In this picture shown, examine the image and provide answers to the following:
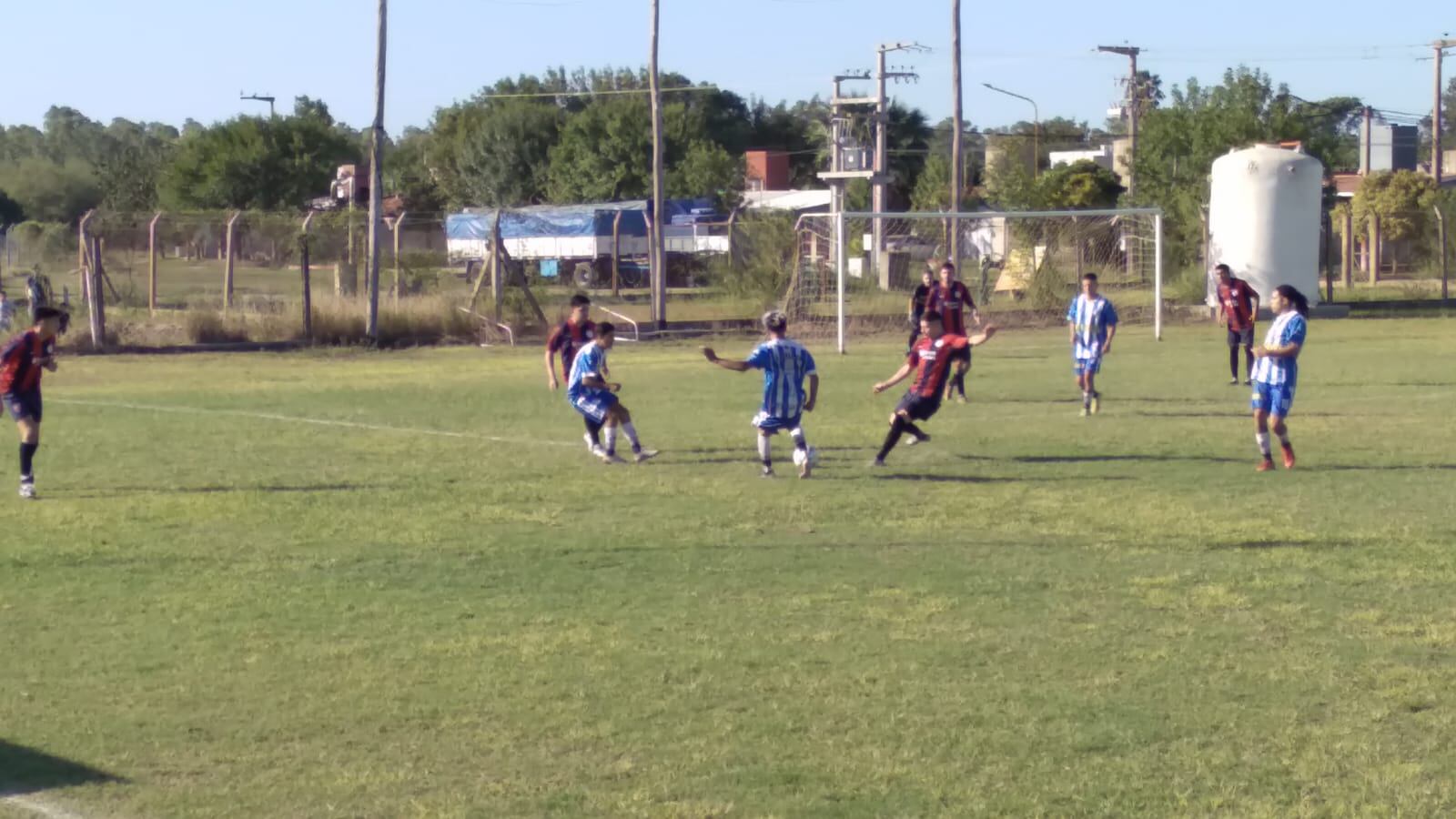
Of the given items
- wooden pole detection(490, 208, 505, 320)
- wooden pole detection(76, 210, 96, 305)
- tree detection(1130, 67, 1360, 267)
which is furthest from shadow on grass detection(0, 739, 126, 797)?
tree detection(1130, 67, 1360, 267)

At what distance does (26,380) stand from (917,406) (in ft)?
24.8

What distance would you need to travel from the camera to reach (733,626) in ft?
28.5

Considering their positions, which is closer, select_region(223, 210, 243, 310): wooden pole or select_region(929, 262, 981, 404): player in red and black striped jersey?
select_region(929, 262, 981, 404): player in red and black striped jersey

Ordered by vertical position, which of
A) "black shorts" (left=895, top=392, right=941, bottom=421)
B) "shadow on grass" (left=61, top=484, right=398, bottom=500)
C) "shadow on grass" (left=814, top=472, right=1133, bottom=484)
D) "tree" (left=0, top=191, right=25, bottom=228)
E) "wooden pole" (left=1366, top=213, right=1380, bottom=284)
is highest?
"tree" (left=0, top=191, right=25, bottom=228)

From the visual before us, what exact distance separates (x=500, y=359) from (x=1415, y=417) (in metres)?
16.3

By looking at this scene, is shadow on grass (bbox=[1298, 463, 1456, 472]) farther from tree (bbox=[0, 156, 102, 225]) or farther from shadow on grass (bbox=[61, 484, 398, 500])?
tree (bbox=[0, 156, 102, 225])

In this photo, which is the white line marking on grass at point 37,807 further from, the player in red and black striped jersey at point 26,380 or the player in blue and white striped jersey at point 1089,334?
the player in blue and white striped jersey at point 1089,334

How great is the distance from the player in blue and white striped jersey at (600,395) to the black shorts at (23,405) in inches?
179

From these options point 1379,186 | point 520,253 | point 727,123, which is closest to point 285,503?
point 520,253

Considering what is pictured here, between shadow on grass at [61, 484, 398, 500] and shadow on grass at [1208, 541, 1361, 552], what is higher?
shadow on grass at [61, 484, 398, 500]

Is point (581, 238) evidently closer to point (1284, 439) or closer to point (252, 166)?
point (252, 166)

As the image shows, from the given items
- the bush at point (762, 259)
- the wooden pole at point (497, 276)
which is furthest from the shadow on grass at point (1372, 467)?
the bush at point (762, 259)

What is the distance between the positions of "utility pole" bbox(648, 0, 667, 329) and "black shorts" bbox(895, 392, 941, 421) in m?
21.5

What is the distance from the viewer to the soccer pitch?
623 centimetres
